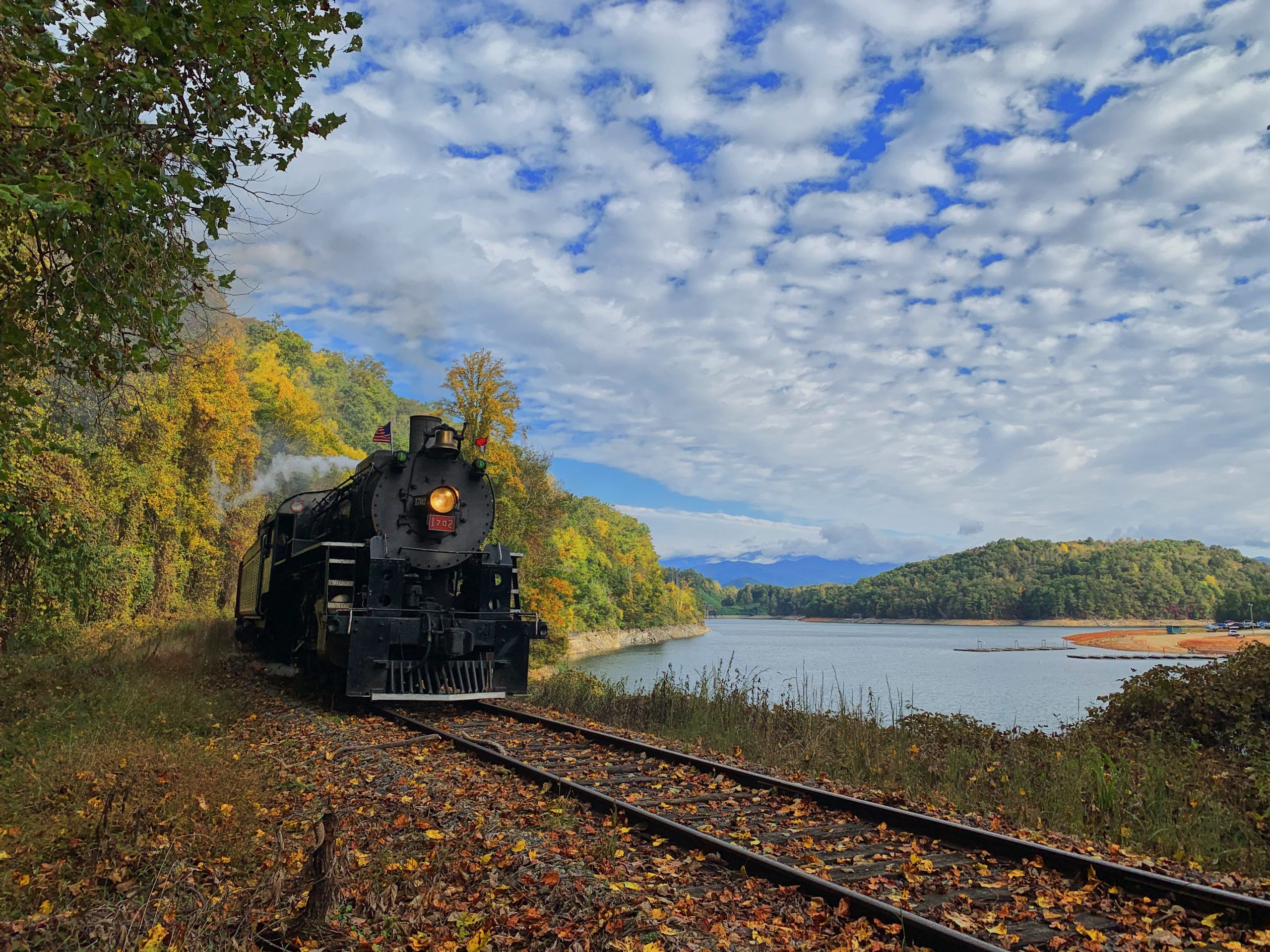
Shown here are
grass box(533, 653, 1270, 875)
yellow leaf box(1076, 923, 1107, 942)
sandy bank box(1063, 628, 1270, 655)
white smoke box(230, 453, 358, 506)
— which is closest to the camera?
yellow leaf box(1076, 923, 1107, 942)

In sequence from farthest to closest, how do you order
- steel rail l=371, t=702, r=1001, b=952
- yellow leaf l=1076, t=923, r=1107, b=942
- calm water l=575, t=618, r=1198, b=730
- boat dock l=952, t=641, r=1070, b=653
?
boat dock l=952, t=641, r=1070, b=653 < calm water l=575, t=618, r=1198, b=730 < yellow leaf l=1076, t=923, r=1107, b=942 < steel rail l=371, t=702, r=1001, b=952

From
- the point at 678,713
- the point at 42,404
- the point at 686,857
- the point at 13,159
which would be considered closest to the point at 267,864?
the point at 686,857

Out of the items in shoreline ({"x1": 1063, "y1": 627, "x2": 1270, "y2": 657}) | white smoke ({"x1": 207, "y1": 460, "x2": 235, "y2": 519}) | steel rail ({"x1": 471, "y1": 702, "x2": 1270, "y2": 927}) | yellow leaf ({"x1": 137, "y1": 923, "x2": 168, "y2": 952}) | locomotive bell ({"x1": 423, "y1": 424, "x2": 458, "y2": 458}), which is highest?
white smoke ({"x1": 207, "y1": 460, "x2": 235, "y2": 519})

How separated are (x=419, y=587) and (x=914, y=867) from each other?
7712mm

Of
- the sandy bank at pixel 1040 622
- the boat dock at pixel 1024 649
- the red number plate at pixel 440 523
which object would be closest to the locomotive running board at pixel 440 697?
the red number plate at pixel 440 523

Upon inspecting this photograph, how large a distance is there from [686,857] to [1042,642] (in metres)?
77.0

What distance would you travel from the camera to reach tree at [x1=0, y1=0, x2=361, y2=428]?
4301 mm

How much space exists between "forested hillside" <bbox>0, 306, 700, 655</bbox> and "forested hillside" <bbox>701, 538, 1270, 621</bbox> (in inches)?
2499

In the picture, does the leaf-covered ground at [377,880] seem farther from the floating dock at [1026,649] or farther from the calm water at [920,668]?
the floating dock at [1026,649]

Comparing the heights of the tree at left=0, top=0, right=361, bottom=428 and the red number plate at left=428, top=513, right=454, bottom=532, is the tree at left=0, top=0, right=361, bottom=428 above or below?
above

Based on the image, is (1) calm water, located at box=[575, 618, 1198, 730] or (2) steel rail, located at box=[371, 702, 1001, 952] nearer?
(2) steel rail, located at box=[371, 702, 1001, 952]

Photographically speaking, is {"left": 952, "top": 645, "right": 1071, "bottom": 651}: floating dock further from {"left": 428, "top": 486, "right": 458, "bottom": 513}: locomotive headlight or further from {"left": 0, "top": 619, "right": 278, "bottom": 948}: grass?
{"left": 0, "top": 619, "right": 278, "bottom": 948}: grass

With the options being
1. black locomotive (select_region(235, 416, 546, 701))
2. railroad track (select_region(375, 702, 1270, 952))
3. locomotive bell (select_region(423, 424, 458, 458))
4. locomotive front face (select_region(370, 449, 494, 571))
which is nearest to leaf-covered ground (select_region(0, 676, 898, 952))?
railroad track (select_region(375, 702, 1270, 952))

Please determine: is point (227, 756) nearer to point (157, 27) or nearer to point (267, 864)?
point (267, 864)
